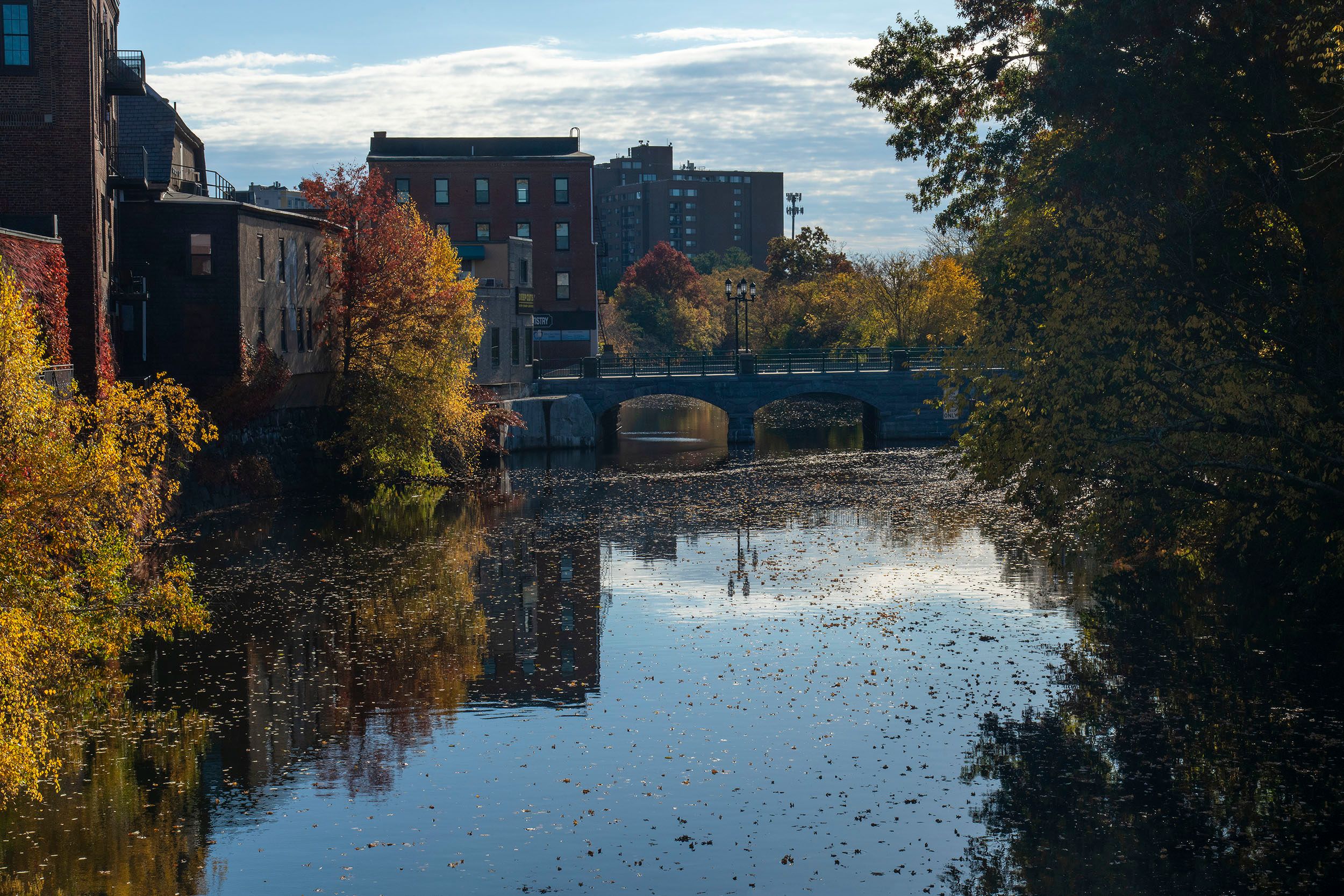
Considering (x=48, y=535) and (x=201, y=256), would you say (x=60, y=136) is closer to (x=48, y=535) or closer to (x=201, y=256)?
(x=201, y=256)

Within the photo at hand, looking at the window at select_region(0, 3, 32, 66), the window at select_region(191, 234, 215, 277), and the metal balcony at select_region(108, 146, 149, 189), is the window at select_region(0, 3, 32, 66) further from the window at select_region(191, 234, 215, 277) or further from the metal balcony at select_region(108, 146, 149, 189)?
the window at select_region(191, 234, 215, 277)

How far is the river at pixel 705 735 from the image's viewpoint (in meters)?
15.8

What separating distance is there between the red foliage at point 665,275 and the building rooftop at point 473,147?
44301mm

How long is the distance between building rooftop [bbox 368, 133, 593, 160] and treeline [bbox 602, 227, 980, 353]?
665 inches

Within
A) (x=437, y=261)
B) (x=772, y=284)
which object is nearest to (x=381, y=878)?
(x=437, y=261)

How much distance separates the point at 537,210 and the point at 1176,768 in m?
75.9

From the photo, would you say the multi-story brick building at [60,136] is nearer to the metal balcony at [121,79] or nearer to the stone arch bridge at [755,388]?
the metal balcony at [121,79]

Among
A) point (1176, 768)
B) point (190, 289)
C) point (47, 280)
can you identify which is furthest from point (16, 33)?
point (1176, 768)

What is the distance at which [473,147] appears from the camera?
90875mm

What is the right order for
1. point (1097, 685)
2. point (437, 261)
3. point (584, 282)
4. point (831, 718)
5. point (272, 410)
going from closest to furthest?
point (831, 718), point (1097, 685), point (272, 410), point (437, 261), point (584, 282)

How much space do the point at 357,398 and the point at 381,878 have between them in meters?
38.2

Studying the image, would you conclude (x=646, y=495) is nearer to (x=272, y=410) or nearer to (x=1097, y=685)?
(x=272, y=410)

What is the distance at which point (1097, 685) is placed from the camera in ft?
75.3

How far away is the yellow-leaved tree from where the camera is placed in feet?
51.2
